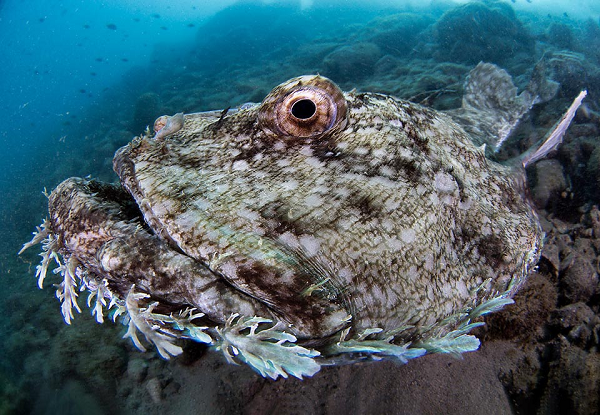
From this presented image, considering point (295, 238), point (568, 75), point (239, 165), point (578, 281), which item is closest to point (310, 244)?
point (295, 238)

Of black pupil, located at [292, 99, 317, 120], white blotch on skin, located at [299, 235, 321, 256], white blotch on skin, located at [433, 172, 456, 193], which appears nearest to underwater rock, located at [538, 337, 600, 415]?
white blotch on skin, located at [433, 172, 456, 193]

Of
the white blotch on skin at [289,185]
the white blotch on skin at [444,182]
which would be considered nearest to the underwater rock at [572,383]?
the white blotch on skin at [444,182]

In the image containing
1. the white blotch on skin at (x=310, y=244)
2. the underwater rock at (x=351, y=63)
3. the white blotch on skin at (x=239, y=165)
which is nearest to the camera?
the white blotch on skin at (x=310, y=244)

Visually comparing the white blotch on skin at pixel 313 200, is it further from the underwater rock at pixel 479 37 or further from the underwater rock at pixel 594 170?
the underwater rock at pixel 479 37

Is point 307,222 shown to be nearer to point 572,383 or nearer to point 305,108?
point 305,108

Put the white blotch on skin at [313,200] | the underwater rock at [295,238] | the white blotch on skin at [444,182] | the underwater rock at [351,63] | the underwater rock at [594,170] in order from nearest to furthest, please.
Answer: the underwater rock at [295,238] → the white blotch on skin at [313,200] → the white blotch on skin at [444,182] → the underwater rock at [594,170] → the underwater rock at [351,63]

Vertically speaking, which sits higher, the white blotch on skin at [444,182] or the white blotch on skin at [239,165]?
the white blotch on skin at [239,165]

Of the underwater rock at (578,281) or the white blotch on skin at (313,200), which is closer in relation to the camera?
the white blotch on skin at (313,200)
